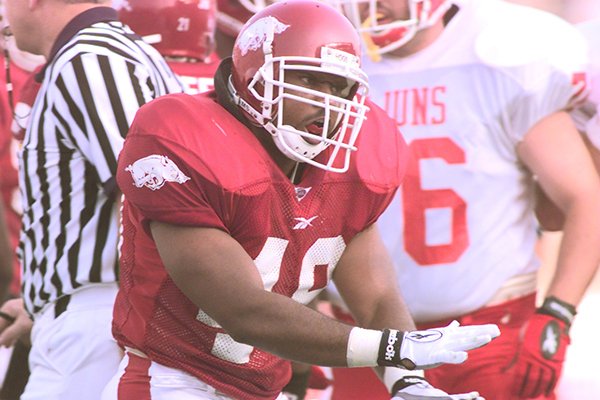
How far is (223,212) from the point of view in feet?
9.24

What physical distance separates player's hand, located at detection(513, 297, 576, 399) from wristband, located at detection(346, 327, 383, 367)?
4.31 ft

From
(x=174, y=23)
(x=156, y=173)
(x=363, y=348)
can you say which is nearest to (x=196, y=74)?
(x=174, y=23)

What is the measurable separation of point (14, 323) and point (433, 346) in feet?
4.91

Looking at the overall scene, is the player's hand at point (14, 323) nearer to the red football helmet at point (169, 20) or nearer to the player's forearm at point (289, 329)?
the red football helmet at point (169, 20)

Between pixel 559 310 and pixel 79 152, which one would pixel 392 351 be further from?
pixel 559 310

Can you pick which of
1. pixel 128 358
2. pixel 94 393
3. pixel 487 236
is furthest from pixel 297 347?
pixel 487 236

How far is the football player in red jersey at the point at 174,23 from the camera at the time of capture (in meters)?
4.22

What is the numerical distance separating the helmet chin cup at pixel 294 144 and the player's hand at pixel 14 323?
106 centimetres

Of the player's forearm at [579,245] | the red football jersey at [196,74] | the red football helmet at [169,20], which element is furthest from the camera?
the red football jersey at [196,74]

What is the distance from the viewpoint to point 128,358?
119 inches

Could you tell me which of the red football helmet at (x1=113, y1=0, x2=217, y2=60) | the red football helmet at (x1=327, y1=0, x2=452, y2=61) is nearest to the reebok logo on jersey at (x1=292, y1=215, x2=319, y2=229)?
the red football helmet at (x1=327, y1=0, x2=452, y2=61)

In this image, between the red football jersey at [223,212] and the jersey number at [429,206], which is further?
the jersey number at [429,206]

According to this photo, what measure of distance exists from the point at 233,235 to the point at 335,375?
1.59m

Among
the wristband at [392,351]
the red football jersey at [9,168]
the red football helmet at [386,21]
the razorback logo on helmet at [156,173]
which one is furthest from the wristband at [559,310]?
the red football jersey at [9,168]
